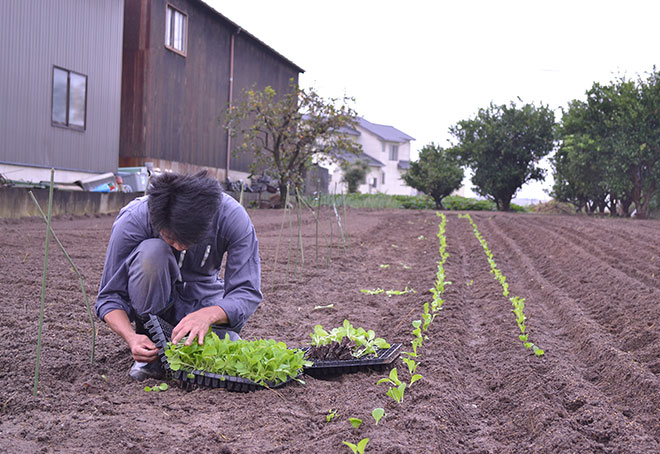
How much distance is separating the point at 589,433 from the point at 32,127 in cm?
1164

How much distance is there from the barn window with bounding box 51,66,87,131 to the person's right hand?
35.5 ft

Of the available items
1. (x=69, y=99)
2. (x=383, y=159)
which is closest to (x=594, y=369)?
(x=69, y=99)

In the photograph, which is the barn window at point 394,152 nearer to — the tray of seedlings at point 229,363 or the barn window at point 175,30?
the barn window at point 175,30

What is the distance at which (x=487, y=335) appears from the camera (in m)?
4.29

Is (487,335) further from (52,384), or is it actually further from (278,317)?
(52,384)

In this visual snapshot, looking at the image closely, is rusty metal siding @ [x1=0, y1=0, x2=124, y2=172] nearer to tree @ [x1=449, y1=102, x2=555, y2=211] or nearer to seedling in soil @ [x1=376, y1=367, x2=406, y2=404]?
seedling in soil @ [x1=376, y1=367, x2=406, y2=404]

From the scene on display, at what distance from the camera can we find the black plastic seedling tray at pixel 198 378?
259 centimetres

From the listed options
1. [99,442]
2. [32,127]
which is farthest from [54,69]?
[99,442]

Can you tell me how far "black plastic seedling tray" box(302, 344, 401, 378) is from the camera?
2.97m

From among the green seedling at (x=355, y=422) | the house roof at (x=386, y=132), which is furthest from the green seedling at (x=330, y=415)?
the house roof at (x=386, y=132)

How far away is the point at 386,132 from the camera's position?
50562 millimetres

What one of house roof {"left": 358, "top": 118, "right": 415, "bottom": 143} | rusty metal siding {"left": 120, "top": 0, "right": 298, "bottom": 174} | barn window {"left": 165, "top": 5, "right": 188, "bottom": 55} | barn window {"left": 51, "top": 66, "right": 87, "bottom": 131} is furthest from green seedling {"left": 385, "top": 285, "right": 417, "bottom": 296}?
house roof {"left": 358, "top": 118, "right": 415, "bottom": 143}

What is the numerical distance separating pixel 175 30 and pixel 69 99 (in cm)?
461

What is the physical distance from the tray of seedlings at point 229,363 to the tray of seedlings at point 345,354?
1.05ft
